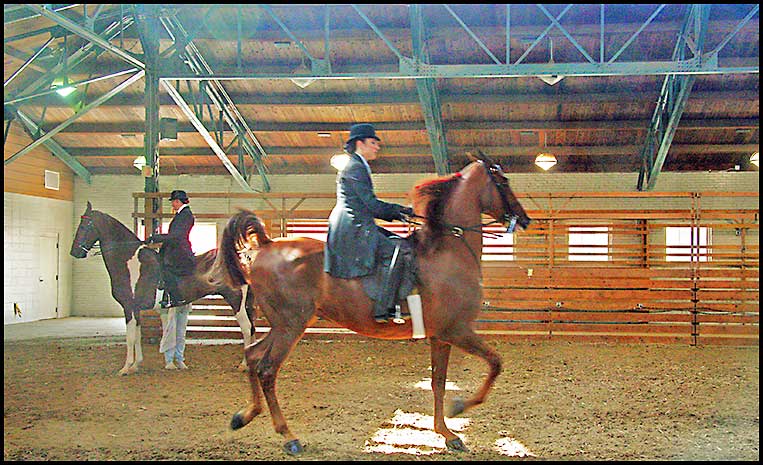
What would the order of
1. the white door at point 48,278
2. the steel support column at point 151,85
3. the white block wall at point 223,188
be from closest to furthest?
the steel support column at point 151,85
the white block wall at point 223,188
the white door at point 48,278

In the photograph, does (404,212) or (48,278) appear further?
(48,278)

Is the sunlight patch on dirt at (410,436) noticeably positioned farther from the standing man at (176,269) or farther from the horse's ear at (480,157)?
the standing man at (176,269)

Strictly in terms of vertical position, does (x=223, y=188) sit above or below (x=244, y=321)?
above

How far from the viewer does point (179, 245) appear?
8430 mm

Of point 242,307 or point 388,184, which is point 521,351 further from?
point 388,184

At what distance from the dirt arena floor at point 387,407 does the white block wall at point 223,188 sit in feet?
20.1

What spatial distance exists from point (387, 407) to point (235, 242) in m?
2.08

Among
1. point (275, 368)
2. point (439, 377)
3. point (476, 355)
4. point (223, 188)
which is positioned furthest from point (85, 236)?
point (223, 188)

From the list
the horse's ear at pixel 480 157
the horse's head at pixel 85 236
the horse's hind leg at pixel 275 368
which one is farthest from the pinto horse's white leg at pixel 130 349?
the horse's ear at pixel 480 157

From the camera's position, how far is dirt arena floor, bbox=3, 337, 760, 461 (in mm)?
4875

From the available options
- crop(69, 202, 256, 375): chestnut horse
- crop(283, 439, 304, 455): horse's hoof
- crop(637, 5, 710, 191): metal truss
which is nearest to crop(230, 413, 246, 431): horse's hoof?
crop(283, 439, 304, 455): horse's hoof

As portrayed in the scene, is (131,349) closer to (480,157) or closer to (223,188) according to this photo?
(480,157)

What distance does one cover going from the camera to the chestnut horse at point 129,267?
27.1 feet

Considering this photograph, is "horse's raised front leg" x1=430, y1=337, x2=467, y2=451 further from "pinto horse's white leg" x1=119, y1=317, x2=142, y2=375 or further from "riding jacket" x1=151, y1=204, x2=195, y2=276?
"pinto horse's white leg" x1=119, y1=317, x2=142, y2=375
